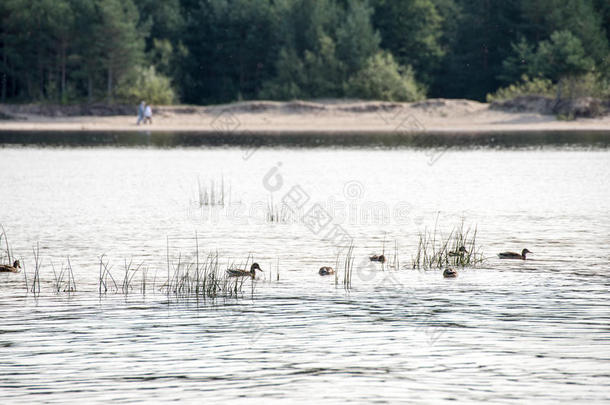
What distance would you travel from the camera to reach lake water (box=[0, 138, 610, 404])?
12.2 metres

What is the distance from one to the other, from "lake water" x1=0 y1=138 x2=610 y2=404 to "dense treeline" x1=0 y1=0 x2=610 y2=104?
59815mm

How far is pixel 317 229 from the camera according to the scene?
27.2 metres

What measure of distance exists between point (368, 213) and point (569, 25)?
7051 centimetres

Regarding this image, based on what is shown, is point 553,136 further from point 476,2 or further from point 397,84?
point 476,2

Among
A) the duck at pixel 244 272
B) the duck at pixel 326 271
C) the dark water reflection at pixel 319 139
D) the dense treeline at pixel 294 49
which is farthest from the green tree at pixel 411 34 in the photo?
the duck at pixel 244 272

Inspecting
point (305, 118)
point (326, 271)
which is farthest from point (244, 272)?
point (305, 118)

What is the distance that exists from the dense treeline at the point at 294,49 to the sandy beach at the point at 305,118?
283 centimetres

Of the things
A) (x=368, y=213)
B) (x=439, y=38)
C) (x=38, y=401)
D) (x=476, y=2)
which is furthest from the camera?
(x=439, y=38)

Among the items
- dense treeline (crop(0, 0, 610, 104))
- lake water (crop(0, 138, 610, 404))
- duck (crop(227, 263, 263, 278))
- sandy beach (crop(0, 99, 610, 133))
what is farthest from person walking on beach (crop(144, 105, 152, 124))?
duck (crop(227, 263, 263, 278))

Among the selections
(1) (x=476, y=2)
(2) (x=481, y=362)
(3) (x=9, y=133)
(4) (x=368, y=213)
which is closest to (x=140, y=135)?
(3) (x=9, y=133)

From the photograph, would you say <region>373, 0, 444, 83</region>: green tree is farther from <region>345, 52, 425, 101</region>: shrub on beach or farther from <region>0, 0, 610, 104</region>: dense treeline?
<region>345, 52, 425, 101</region>: shrub on beach

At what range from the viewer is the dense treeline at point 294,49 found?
93.8 meters

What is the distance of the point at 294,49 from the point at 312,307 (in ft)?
288

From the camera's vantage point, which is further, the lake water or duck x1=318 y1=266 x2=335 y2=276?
duck x1=318 y1=266 x2=335 y2=276
